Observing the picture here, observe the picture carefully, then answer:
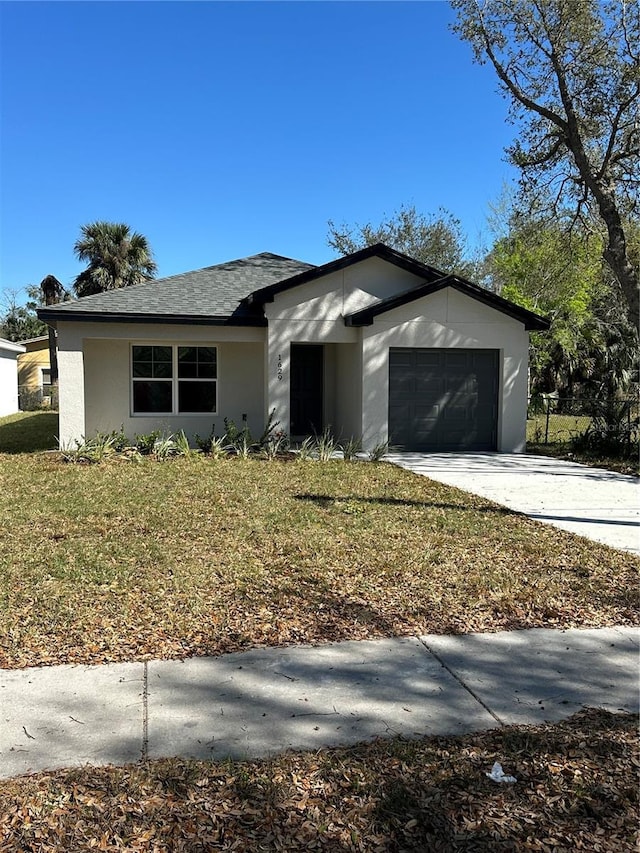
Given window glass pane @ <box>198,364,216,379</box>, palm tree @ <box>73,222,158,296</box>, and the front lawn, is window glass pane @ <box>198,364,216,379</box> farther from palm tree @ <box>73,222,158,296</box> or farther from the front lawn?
palm tree @ <box>73,222,158,296</box>

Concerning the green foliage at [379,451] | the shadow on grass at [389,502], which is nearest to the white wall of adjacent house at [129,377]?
the green foliage at [379,451]

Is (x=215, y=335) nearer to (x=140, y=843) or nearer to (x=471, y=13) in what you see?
(x=471, y=13)

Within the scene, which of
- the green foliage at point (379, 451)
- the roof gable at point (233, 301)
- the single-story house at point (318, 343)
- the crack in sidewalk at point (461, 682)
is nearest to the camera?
the crack in sidewalk at point (461, 682)

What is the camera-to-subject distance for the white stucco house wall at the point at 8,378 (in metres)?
27.7

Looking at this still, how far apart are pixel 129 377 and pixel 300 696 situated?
12668 millimetres

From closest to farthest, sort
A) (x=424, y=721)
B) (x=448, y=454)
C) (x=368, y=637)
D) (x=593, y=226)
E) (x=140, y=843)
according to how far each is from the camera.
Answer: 1. (x=140, y=843)
2. (x=424, y=721)
3. (x=368, y=637)
4. (x=448, y=454)
5. (x=593, y=226)

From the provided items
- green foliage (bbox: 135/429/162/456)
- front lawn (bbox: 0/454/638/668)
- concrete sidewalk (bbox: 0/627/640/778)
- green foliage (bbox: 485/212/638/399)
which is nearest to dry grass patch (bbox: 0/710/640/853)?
concrete sidewalk (bbox: 0/627/640/778)

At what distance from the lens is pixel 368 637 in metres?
4.60

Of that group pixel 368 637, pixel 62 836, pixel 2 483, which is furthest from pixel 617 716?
pixel 2 483

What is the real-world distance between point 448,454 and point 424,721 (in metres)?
11.3

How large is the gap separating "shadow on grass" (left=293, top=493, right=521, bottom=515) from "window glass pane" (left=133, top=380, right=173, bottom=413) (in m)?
7.07

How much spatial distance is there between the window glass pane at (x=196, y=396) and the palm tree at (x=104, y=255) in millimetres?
18651

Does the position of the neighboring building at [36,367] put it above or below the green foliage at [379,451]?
above

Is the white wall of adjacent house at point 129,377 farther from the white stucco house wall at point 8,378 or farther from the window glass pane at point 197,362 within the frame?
the white stucco house wall at point 8,378
